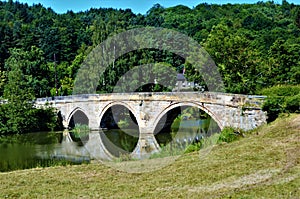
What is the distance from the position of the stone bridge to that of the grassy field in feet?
13.8

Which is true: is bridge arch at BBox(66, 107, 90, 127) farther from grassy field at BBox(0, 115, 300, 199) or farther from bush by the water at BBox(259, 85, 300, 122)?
grassy field at BBox(0, 115, 300, 199)

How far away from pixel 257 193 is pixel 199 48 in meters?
27.2

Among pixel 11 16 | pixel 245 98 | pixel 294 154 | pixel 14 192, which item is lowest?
pixel 14 192

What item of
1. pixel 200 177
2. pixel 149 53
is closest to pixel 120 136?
pixel 149 53

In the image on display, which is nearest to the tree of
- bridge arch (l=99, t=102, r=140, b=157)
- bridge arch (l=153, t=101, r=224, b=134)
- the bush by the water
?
bridge arch (l=99, t=102, r=140, b=157)

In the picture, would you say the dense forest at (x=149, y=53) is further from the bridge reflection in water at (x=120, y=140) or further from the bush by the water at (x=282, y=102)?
the bush by the water at (x=282, y=102)

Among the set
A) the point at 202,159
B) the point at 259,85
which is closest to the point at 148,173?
the point at 202,159

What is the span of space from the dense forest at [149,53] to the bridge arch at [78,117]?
139 inches

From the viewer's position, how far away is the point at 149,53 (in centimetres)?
4262

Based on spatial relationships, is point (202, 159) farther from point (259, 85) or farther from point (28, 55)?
point (28, 55)

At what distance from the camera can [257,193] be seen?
31.5 feet

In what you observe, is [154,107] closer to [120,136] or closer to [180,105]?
[180,105]

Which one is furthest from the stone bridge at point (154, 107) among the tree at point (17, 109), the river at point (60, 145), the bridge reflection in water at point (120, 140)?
the tree at point (17, 109)

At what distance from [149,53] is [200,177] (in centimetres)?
3177
